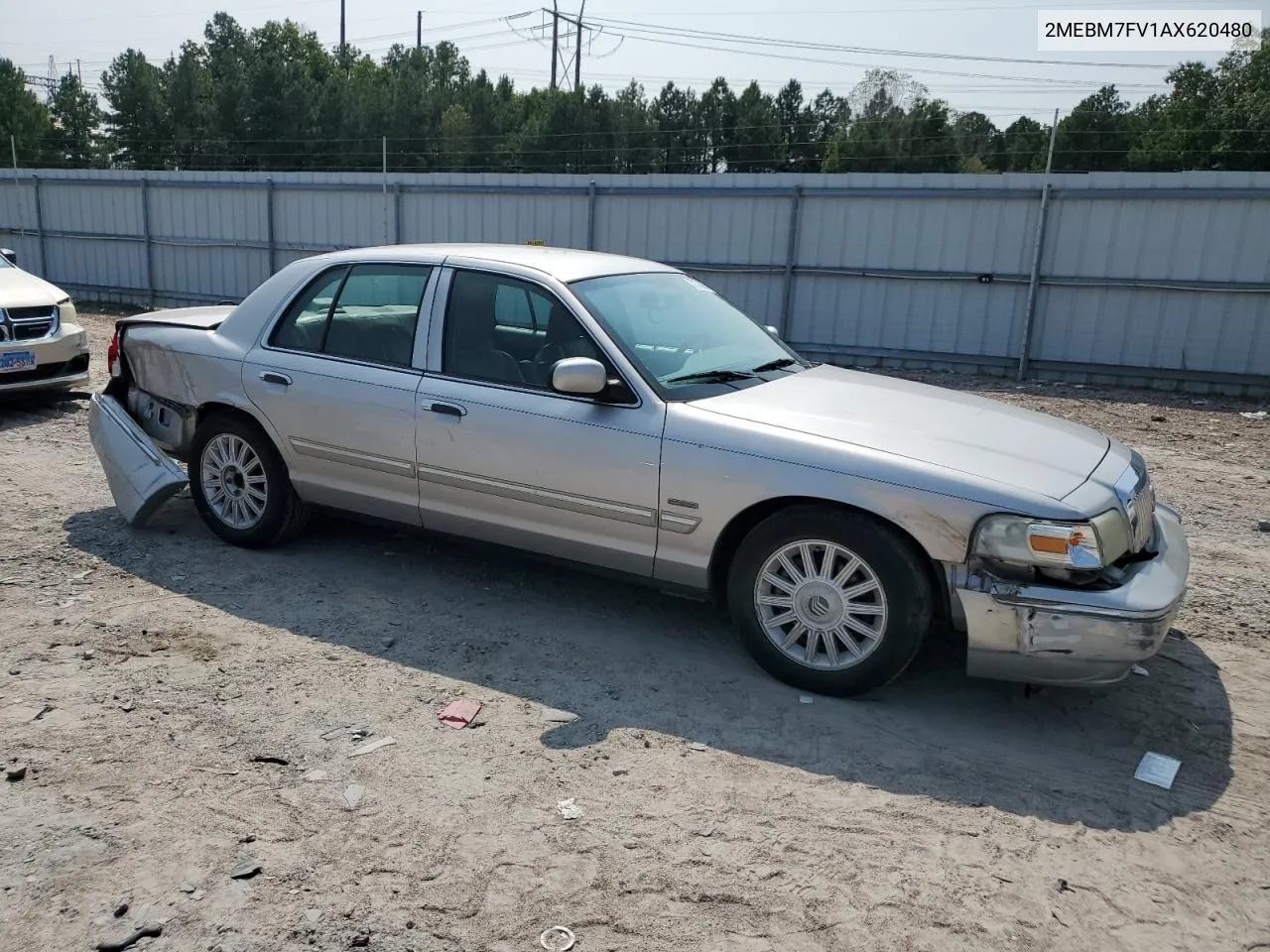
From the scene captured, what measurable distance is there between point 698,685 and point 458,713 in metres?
0.98

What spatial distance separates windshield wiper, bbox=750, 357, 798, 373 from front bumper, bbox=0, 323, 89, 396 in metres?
6.88

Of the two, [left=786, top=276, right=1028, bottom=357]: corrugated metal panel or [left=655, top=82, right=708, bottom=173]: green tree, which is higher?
[left=655, top=82, right=708, bottom=173]: green tree

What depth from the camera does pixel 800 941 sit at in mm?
2695

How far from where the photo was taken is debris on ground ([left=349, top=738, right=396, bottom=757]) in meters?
3.59

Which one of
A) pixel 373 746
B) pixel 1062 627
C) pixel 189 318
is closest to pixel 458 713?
pixel 373 746

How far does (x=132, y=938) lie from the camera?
8.68 ft

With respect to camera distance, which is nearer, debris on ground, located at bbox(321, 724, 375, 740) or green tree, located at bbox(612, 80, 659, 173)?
debris on ground, located at bbox(321, 724, 375, 740)

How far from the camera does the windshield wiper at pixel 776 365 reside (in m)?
4.83

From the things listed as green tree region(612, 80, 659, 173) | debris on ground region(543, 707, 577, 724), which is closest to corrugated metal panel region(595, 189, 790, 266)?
debris on ground region(543, 707, 577, 724)

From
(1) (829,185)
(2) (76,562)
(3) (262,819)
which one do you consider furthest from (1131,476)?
(1) (829,185)

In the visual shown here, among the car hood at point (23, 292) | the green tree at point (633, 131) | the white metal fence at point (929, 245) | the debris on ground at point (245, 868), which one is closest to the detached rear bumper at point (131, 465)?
the debris on ground at point (245, 868)

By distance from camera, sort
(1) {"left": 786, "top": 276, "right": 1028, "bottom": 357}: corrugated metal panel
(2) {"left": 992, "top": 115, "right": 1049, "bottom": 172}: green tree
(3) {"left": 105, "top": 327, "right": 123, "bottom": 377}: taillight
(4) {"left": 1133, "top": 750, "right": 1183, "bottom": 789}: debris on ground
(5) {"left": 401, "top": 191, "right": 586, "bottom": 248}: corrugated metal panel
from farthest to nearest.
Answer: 1. (2) {"left": 992, "top": 115, "right": 1049, "bottom": 172}: green tree
2. (5) {"left": 401, "top": 191, "right": 586, "bottom": 248}: corrugated metal panel
3. (1) {"left": 786, "top": 276, "right": 1028, "bottom": 357}: corrugated metal panel
4. (3) {"left": 105, "top": 327, "right": 123, "bottom": 377}: taillight
5. (4) {"left": 1133, "top": 750, "right": 1183, "bottom": 789}: debris on ground

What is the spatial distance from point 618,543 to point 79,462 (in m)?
5.01

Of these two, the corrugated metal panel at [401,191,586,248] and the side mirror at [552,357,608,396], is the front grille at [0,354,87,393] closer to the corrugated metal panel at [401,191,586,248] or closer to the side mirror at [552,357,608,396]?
the side mirror at [552,357,608,396]
